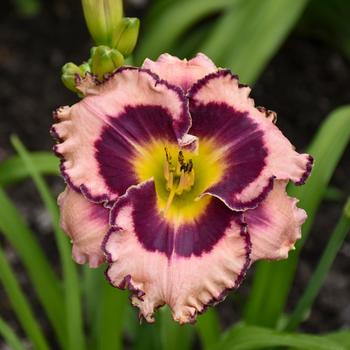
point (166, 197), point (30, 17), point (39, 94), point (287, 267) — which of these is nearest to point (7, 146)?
point (39, 94)

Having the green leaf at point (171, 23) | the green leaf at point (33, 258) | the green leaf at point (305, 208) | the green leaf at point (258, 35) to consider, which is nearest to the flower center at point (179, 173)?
the green leaf at point (305, 208)

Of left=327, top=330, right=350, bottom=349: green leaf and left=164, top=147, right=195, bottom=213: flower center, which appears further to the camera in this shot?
left=327, top=330, right=350, bottom=349: green leaf

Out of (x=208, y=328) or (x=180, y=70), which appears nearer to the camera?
(x=180, y=70)

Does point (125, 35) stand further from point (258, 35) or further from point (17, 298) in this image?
point (258, 35)

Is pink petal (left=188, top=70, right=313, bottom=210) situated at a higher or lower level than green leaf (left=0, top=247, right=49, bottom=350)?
higher

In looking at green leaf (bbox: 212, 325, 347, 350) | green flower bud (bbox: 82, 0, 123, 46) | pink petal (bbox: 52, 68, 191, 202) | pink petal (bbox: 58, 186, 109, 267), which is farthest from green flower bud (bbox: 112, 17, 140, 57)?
green leaf (bbox: 212, 325, 347, 350)

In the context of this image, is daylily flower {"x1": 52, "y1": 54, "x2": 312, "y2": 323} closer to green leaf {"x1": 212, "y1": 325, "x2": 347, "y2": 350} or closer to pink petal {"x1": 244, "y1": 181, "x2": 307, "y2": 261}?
pink petal {"x1": 244, "y1": 181, "x2": 307, "y2": 261}

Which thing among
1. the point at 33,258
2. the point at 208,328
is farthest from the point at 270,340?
the point at 33,258
